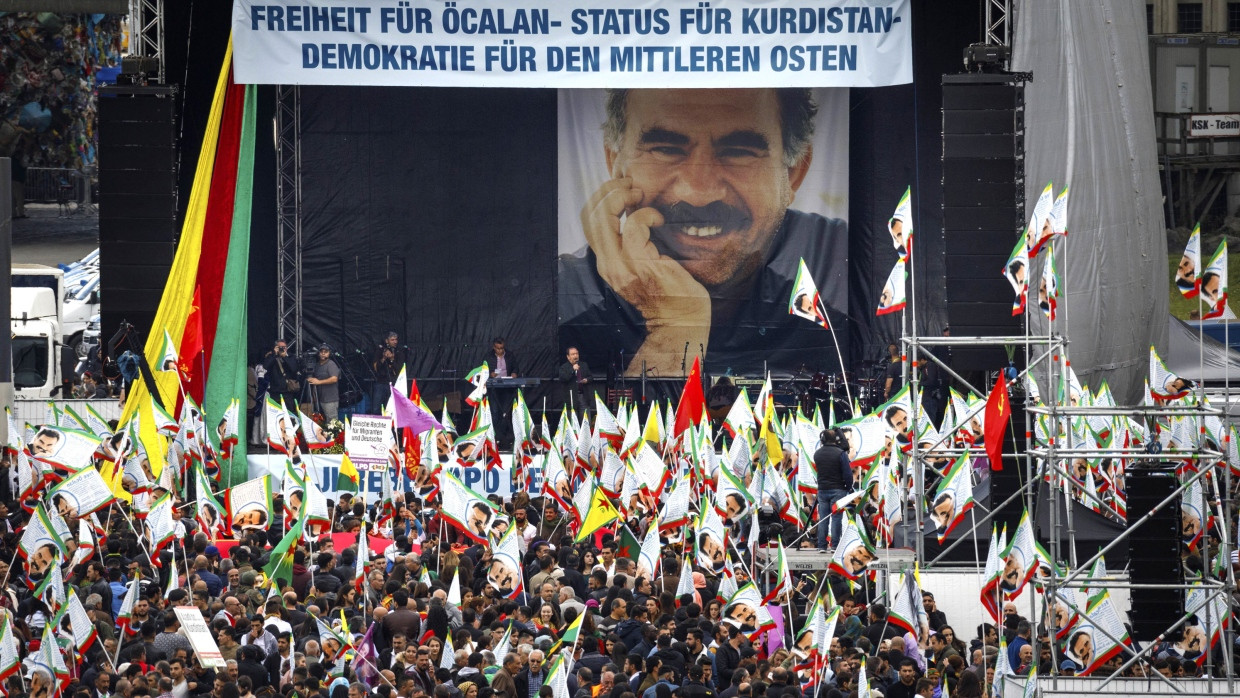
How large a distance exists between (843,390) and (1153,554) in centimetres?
1246

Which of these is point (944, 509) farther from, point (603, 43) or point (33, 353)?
point (33, 353)

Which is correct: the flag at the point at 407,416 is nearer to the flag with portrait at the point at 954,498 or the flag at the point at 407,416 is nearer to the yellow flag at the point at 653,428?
the yellow flag at the point at 653,428

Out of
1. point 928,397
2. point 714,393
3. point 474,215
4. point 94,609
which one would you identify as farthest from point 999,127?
point 94,609

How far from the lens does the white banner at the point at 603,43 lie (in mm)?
23359

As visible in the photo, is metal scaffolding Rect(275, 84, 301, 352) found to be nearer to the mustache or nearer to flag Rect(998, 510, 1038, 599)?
the mustache

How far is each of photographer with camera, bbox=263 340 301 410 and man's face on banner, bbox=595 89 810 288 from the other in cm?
496

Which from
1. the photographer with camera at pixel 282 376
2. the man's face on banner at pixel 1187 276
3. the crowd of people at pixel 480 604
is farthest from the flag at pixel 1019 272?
the photographer with camera at pixel 282 376

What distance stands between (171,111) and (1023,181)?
9938 millimetres

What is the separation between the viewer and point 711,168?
86.3 feet

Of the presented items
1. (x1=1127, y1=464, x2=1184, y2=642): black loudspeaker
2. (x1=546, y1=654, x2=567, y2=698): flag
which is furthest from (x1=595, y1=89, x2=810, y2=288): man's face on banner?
(x1=546, y1=654, x2=567, y2=698): flag

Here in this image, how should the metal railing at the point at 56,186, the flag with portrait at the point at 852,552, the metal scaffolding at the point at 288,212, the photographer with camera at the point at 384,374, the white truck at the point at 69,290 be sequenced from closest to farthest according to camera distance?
the flag with portrait at the point at 852,552 < the photographer with camera at the point at 384,374 < the metal scaffolding at the point at 288,212 < the white truck at the point at 69,290 < the metal railing at the point at 56,186

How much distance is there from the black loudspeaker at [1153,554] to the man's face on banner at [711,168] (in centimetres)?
1314

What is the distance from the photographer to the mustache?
86.5ft

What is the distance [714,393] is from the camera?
1013 inches
